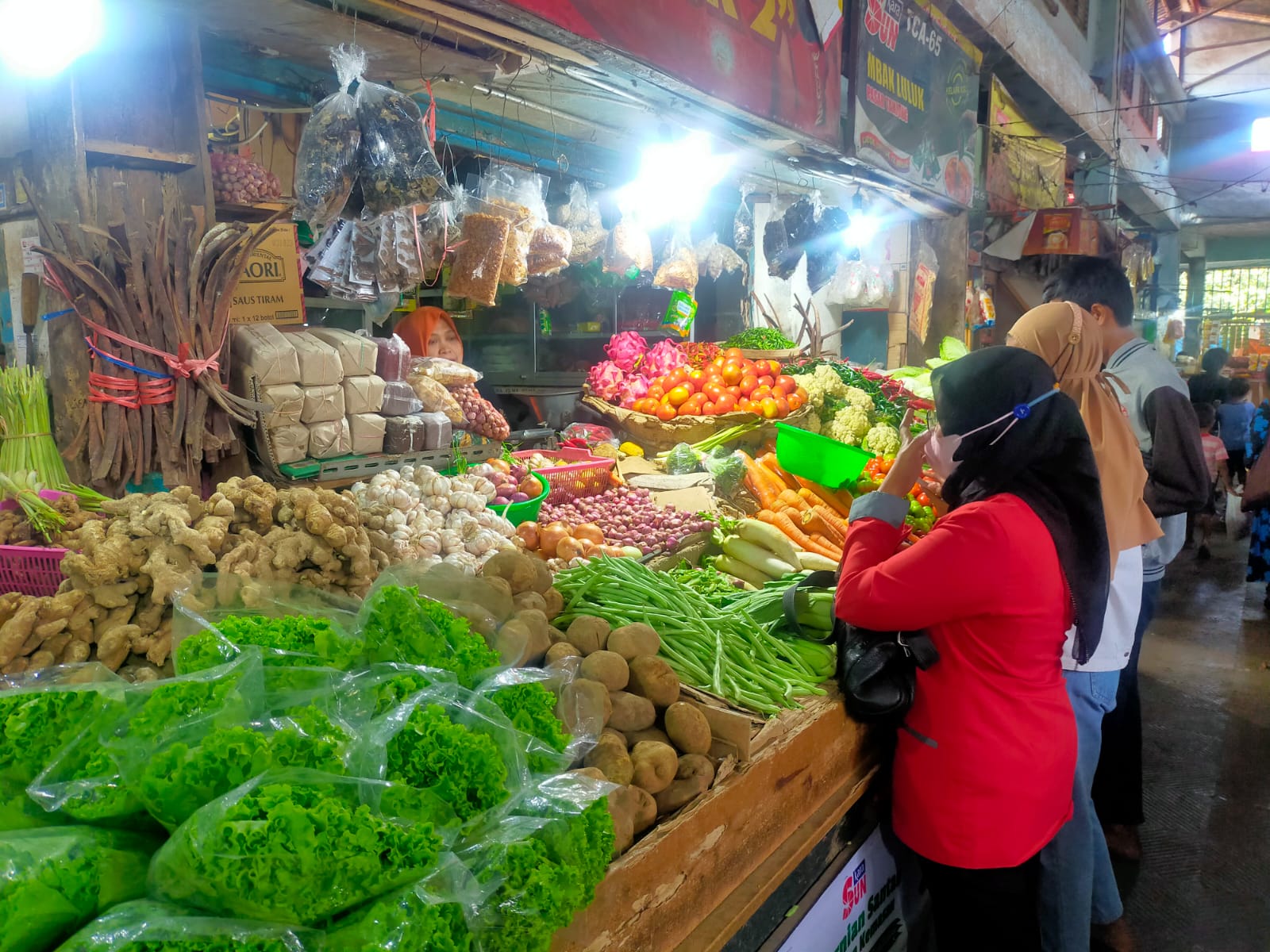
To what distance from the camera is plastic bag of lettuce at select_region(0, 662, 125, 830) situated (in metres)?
1.19

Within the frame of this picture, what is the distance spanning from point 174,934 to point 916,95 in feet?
26.0

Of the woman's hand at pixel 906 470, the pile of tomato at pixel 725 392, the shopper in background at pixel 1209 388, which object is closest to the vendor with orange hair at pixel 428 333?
the pile of tomato at pixel 725 392

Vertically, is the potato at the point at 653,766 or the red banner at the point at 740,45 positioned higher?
the red banner at the point at 740,45

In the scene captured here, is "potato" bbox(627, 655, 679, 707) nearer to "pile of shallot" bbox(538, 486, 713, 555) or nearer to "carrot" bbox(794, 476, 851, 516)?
"pile of shallot" bbox(538, 486, 713, 555)

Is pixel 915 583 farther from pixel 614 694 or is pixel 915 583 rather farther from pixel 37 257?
pixel 37 257

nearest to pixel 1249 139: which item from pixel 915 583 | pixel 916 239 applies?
pixel 916 239

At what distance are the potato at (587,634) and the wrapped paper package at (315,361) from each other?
5.47 feet

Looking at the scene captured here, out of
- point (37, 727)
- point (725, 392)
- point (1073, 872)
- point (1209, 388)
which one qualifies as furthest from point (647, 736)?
point (1209, 388)

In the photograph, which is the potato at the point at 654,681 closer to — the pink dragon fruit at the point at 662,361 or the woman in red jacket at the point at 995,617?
the woman in red jacket at the point at 995,617

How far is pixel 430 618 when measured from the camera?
1.69 meters

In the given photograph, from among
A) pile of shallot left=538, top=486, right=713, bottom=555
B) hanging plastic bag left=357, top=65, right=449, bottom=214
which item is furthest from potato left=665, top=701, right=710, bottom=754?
hanging plastic bag left=357, top=65, right=449, bottom=214

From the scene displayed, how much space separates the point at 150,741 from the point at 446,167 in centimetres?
526

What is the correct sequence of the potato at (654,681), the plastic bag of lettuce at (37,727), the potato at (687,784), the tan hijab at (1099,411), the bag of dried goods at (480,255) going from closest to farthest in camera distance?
the plastic bag of lettuce at (37,727), the potato at (687,784), the potato at (654,681), the tan hijab at (1099,411), the bag of dried goods at (480,255)

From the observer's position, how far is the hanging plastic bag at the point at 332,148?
3.28m
